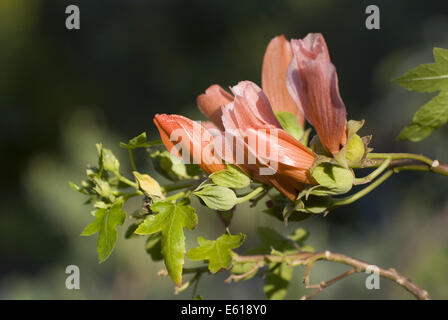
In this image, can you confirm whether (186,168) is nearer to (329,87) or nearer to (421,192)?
(329,87)

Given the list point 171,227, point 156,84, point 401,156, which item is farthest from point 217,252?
point 156,84

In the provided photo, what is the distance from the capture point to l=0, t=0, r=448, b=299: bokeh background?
1.85m

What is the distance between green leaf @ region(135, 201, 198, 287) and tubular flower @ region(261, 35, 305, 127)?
0.12 meters

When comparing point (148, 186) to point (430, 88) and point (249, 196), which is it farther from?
point (430, 88)

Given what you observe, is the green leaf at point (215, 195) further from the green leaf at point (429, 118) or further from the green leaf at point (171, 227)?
the green leaf at point (429, 118)

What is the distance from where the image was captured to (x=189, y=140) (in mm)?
364

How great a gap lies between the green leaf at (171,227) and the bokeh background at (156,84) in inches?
52.5

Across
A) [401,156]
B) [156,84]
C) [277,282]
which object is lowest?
[277,282]

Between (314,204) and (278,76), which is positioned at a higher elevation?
(278,76)

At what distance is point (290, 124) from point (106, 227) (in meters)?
0.16

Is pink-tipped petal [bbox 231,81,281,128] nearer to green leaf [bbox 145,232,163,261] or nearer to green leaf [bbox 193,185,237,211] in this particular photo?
green leaf [bbox 193,185,237,211]

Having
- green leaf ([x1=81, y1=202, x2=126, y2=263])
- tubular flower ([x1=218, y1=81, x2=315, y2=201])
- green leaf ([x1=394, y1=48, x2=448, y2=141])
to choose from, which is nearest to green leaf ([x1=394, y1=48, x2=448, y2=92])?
green leaf ([x1=394, y1=48, x2=448, y2=141])

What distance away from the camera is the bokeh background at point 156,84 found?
72.8 inches

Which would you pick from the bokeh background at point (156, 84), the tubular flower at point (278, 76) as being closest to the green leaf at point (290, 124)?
the tubular flower at point (278, 76)
